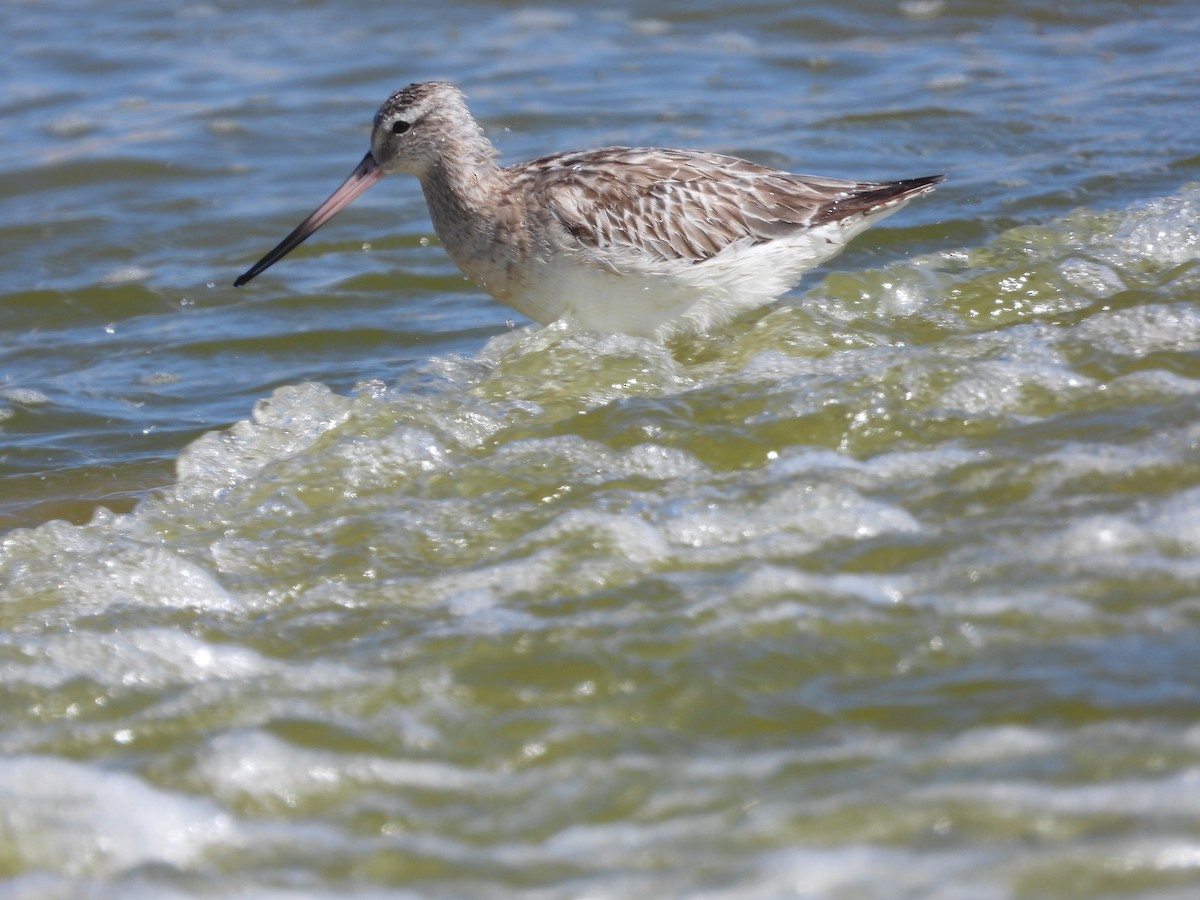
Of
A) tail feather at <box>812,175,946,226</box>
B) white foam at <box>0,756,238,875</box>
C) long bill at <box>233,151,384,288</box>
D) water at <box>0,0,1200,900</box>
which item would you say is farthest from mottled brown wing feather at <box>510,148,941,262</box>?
white foam at <box>0,756,238,875</box>

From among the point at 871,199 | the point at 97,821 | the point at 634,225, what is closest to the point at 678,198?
the point at 634,225

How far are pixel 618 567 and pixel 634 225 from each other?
2.33 m

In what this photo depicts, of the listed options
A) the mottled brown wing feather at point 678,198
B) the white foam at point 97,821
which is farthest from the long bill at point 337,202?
the white foam at point 97,821

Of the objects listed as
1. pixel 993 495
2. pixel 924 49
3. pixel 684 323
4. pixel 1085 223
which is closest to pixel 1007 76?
pixel 924 49

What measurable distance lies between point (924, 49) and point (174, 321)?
6.47m

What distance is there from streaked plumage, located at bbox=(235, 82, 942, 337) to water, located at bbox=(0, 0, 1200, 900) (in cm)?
20

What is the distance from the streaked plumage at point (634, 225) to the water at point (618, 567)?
0.20 m

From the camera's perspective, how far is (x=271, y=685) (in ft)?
13.6

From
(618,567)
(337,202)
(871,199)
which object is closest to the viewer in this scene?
(618,567)

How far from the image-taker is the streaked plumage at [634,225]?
6523mm

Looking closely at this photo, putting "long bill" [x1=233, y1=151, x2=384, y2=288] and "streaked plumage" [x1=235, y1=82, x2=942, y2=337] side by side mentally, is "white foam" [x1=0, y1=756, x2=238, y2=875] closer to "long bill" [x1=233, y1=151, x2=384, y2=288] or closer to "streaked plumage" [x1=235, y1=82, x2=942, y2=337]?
"streaked plumage" [x1=235, y1=82, x2=942, y2=337]

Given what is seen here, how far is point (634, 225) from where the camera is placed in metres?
6.54

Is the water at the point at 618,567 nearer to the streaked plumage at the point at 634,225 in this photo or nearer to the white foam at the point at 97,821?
the white foam at the point at 97,821

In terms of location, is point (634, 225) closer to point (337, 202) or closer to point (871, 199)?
point (871, 199)
